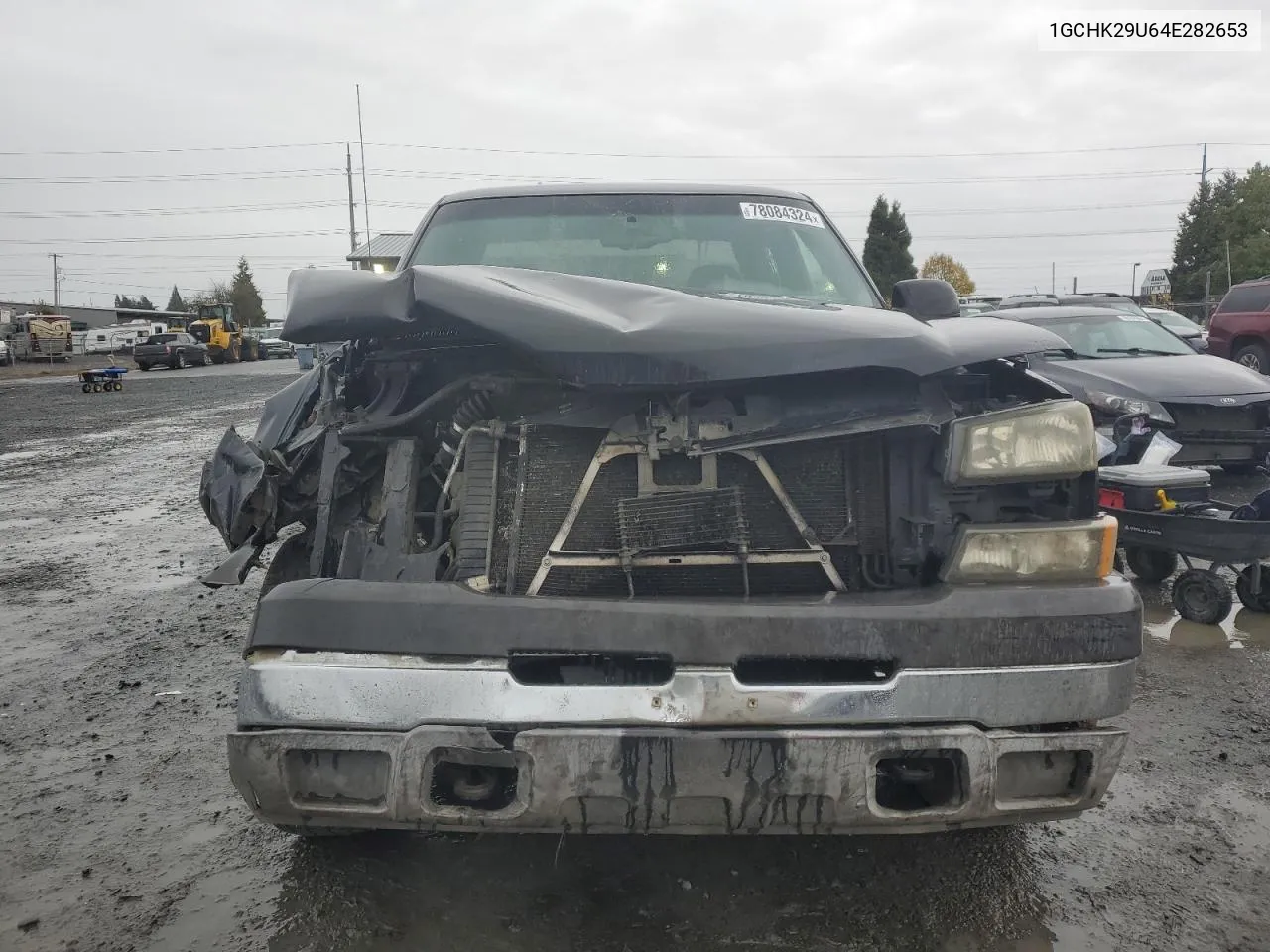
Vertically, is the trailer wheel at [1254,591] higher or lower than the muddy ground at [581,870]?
higher

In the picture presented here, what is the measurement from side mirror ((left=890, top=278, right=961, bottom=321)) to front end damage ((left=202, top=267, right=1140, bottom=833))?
3.87 ft

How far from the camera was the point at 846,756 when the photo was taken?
1.93m

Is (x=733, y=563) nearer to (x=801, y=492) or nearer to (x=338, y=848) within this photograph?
(x=801, y=492)

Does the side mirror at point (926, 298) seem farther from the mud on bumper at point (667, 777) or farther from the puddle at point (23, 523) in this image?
the puddle at point (23, 523)

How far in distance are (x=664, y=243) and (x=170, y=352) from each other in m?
40.9

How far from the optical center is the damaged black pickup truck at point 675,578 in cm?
194

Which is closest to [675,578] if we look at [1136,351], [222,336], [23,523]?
[23,523]

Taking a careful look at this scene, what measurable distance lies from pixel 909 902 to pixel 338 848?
4.79 ft

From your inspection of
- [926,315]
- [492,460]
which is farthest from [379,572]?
[926,315]

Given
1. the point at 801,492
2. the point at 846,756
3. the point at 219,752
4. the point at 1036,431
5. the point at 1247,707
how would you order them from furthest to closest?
the point at 1247,707 < the point at 219,752 < the point at 801,492 < the point at 1036,431 < the point at 846,756

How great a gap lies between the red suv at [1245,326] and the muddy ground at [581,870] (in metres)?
13.2

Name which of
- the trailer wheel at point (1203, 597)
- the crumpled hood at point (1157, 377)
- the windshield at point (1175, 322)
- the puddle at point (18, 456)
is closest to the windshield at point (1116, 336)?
the crumpled hood at point (1157, 377)

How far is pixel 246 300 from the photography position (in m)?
87.9

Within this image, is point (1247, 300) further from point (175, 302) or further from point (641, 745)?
point (175, 302)
